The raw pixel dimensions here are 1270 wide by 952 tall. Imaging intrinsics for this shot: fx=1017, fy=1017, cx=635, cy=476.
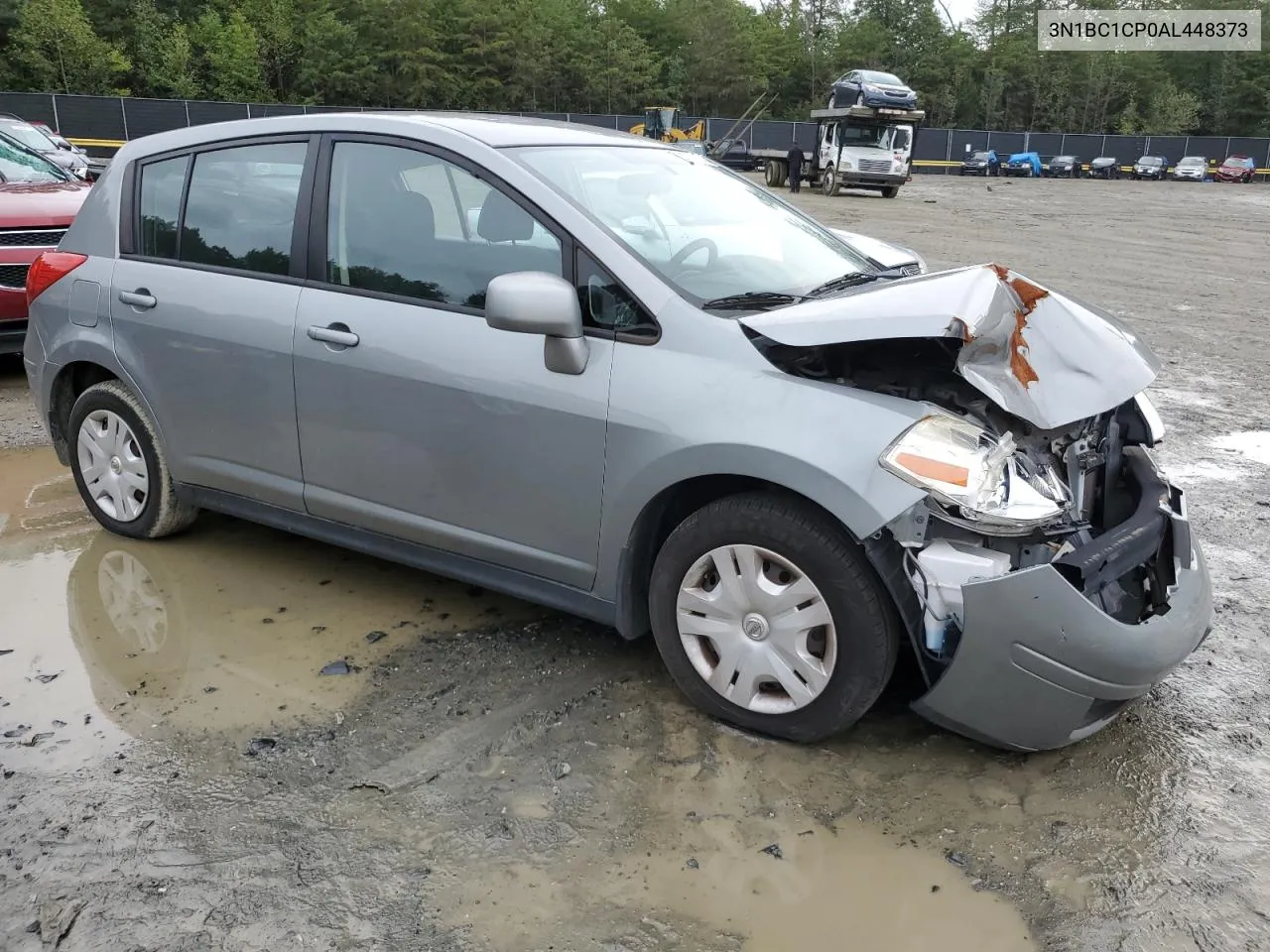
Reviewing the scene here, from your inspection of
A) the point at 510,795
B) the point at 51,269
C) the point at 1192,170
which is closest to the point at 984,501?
the point at 510,795

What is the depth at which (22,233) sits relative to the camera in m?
7.11

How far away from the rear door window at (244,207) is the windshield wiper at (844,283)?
1902 millimetres

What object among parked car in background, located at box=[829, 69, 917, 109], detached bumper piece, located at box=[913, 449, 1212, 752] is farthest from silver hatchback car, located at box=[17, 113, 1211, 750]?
parked car in background, located at box=[829, 69, 917, 109]


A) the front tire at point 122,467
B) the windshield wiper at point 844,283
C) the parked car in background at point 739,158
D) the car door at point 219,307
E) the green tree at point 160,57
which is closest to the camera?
the windshield wiper at point 844,283

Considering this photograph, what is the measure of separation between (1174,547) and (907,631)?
2.97 feet

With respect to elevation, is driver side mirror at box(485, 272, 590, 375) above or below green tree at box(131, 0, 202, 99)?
below

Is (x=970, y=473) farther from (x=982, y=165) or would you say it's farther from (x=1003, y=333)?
(x=982, y=165)

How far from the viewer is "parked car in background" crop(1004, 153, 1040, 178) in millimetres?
50156

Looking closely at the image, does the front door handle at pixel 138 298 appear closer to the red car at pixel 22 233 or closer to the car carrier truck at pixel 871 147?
the red car at pixel 22 233

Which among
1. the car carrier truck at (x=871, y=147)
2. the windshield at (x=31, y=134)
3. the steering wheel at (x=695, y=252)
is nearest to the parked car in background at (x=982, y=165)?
the car carrier truck at (x=871, y=147)

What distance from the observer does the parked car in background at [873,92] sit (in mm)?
30250

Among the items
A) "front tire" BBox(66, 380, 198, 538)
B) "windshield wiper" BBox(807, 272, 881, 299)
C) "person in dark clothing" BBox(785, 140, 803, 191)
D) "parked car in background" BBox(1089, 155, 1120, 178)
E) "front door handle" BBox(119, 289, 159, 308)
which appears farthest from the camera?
"parked car in background" BBox(1089, 155, 1120, 178)

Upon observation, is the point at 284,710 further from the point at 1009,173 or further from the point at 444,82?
the point at 444,82

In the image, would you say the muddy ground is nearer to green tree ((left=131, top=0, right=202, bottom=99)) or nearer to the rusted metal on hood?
the rusted metal on hood
